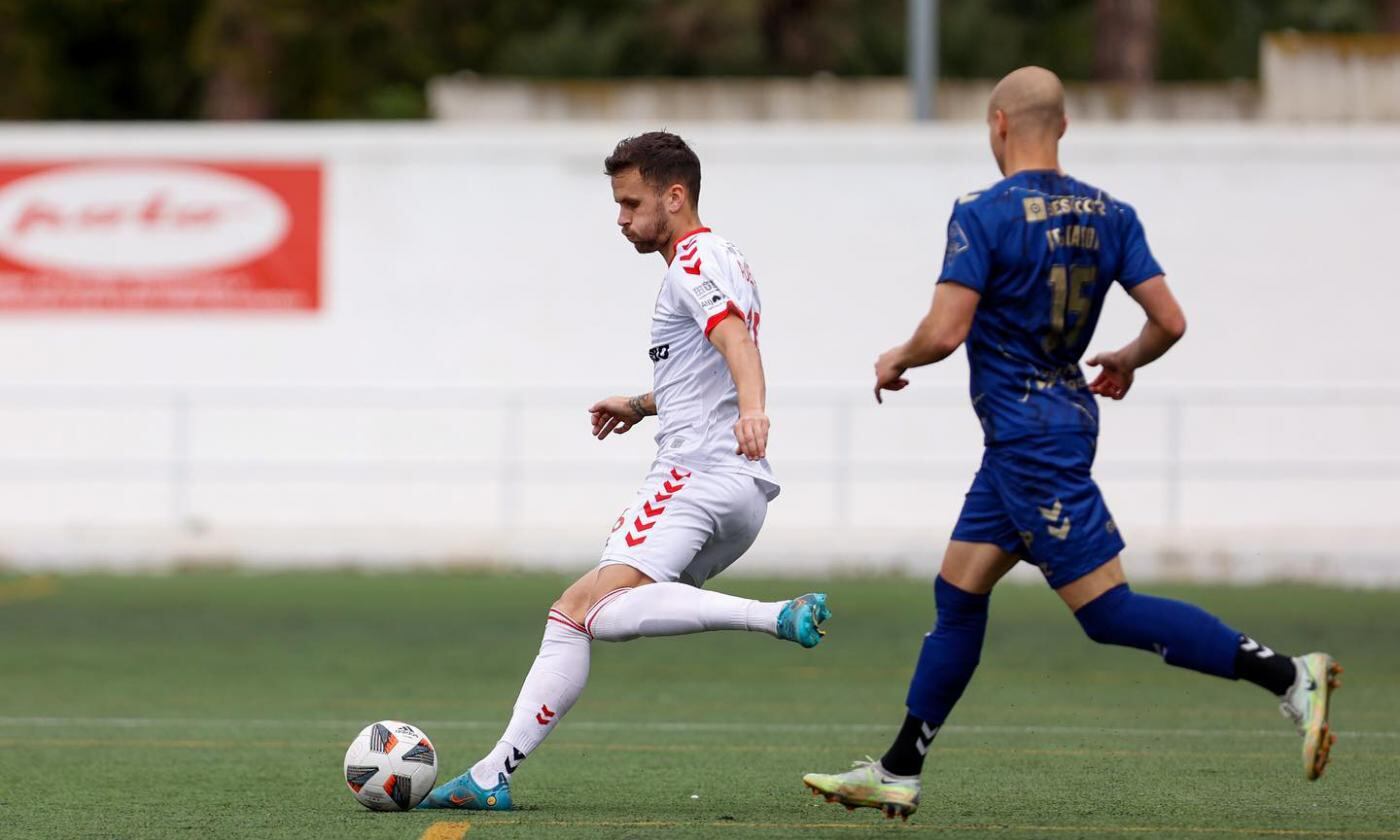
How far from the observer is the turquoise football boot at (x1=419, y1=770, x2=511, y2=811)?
22.2 feet

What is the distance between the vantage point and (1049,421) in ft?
20.2

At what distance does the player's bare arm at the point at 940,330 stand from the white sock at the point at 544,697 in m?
1.33

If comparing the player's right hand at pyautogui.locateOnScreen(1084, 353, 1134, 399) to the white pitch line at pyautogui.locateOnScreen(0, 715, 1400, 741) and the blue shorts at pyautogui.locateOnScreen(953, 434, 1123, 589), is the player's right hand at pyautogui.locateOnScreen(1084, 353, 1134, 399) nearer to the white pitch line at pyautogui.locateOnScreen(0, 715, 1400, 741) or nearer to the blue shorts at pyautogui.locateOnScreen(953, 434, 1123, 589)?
the blue shorts at pyautogui.locateOnScreen(953, 434, 1123, 589)

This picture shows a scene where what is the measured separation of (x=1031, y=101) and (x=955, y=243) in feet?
1.62

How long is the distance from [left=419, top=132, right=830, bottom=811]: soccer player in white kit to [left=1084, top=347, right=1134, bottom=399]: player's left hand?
1.03 metres

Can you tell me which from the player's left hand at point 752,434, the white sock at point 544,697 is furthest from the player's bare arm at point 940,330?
the white sock at point 544,697

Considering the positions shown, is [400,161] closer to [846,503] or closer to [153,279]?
[153,279]

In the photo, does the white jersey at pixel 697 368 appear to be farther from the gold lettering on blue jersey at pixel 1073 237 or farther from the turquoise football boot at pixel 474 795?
the turquoise football boot at pixel 474 795

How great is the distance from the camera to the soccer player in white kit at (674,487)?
6.58 meters

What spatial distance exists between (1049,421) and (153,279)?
51.5ft

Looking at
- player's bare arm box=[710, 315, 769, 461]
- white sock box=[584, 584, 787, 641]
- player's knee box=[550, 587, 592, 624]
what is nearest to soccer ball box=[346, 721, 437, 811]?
player's knee box=[550, 587, 592, 624]

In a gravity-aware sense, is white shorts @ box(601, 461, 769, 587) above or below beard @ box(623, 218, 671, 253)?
below

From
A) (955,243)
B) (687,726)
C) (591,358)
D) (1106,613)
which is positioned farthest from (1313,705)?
(591,358)

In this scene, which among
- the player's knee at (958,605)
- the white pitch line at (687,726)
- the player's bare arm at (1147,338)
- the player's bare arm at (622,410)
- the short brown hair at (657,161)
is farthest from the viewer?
the white pitch line at (687,726)
